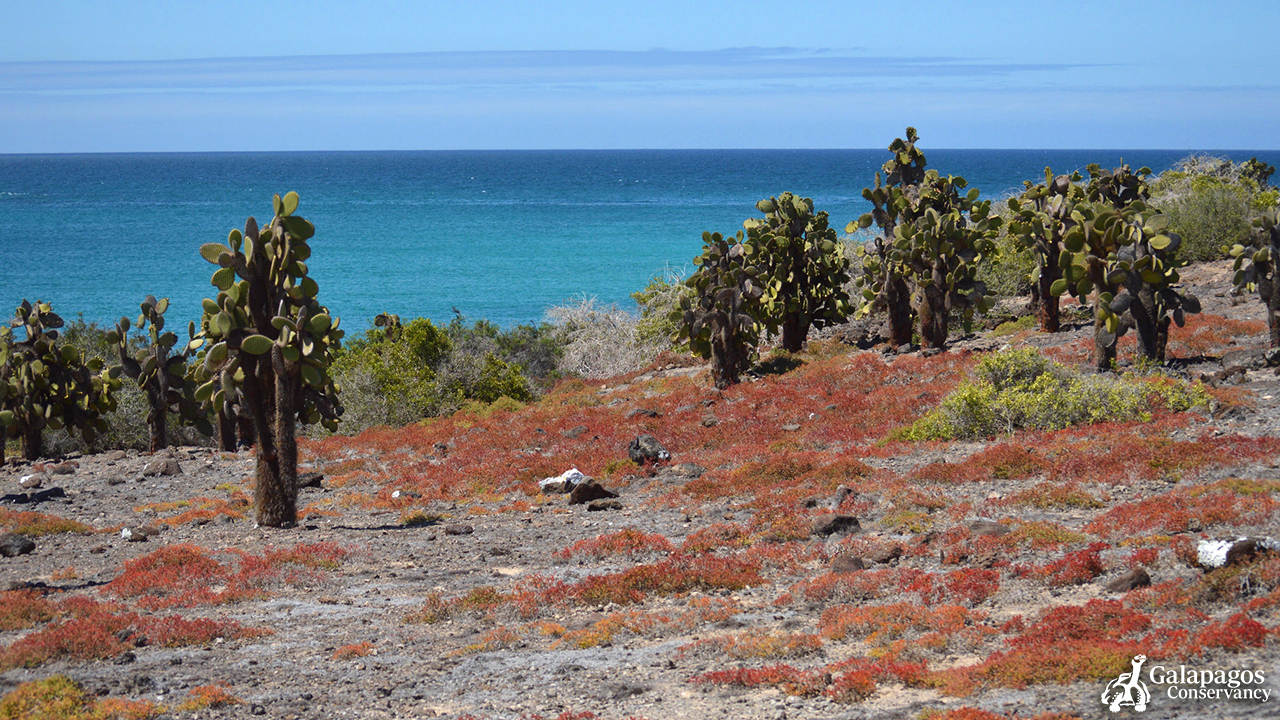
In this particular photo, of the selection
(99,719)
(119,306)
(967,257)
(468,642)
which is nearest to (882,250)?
(967,257)

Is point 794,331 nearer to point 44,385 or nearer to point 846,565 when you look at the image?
point 846,565

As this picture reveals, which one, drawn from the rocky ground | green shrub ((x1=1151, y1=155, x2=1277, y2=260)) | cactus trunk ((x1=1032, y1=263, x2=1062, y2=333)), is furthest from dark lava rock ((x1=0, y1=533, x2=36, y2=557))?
green shrub ((x1=1151, y1=155, x2=1277, y2=260))

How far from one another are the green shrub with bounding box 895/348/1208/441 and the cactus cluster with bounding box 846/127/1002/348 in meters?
7.33

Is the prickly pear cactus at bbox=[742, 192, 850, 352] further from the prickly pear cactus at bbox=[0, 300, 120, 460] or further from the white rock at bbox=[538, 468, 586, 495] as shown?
the prickly pear cactus at bbox=[0, 300, 120, 460]

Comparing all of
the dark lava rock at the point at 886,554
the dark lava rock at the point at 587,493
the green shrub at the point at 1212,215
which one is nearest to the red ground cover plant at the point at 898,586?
the dark lava rock at the point at 886,554

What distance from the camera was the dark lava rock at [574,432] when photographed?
2208cm

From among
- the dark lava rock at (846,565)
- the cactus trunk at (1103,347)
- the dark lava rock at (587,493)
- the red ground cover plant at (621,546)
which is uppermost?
the cactus trunk at (1103,347)

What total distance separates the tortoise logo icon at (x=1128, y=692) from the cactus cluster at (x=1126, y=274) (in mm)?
12996

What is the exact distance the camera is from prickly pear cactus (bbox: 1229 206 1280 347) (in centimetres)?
1900

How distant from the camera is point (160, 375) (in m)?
23.8

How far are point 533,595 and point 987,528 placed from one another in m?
5.40

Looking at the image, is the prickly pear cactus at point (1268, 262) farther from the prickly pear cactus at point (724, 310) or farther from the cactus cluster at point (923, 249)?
the prickly pear cactus at point (724, 310)

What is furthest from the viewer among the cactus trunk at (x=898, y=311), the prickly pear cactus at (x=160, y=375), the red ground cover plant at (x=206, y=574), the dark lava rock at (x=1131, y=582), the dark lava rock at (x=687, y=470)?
the cactus trunk at (x=898, y=311)

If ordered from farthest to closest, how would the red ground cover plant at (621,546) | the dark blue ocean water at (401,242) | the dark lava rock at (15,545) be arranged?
the dark blue ocean water at (401,242) → the dark lava rock at (15,545) → the red ground cover plant at (621,546)
